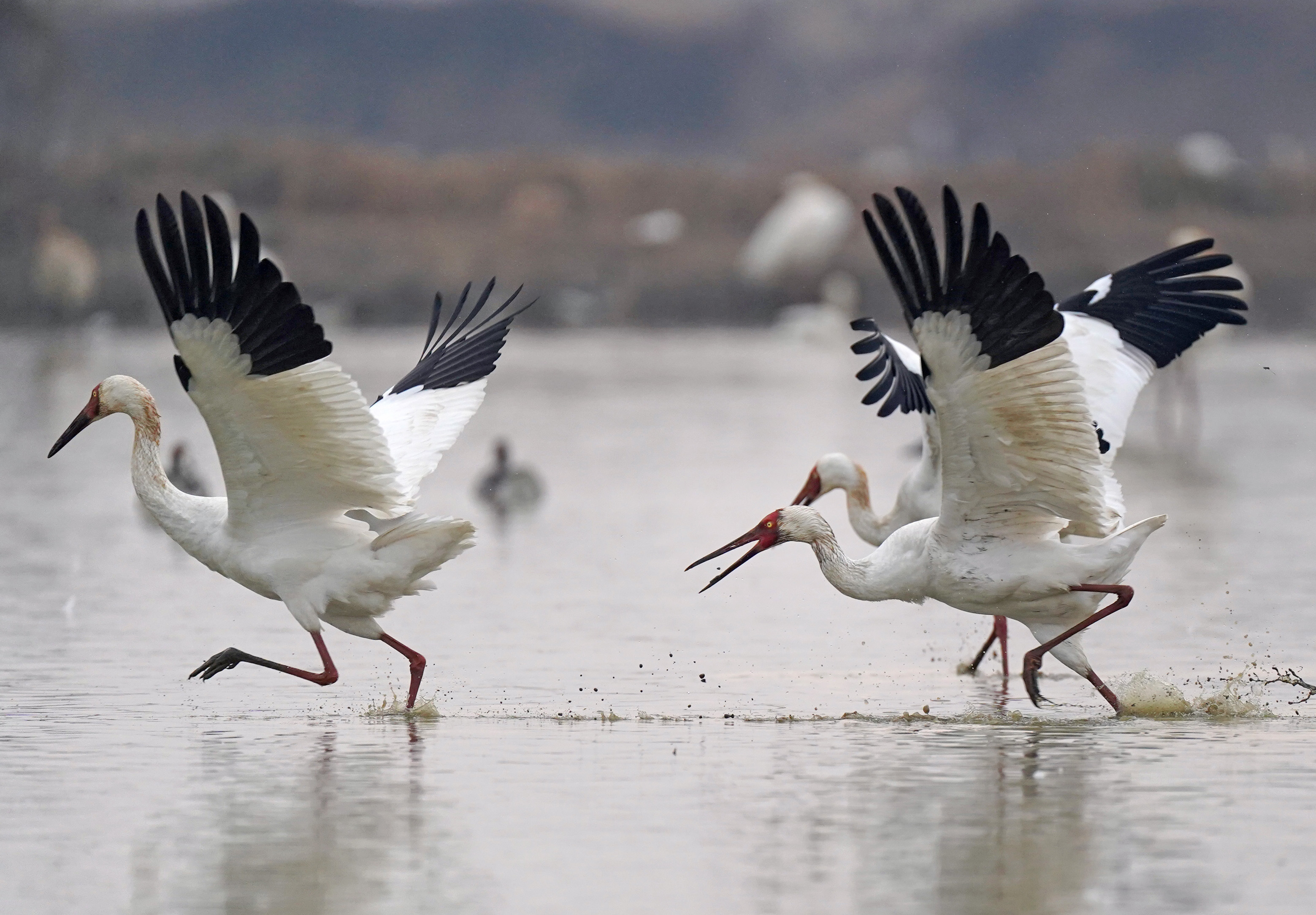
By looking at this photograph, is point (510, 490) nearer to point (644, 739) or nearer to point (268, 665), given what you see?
point (268, 665)

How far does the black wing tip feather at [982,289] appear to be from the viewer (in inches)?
291

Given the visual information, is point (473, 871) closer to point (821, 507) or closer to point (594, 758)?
point (594, 758)

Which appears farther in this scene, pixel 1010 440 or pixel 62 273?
pixel 62 273

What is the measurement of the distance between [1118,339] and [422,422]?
331cm

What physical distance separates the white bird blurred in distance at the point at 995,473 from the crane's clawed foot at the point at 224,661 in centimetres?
203

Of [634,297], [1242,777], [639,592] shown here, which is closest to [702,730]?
[1242,777]

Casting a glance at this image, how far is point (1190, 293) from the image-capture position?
10.2m

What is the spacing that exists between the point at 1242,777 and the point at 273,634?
17.8ft

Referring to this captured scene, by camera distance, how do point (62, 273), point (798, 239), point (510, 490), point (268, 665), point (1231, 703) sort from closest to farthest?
point (1231, 703) → point (268, 665) → point (510, 490) → point (62, 273) → point (798, 239)

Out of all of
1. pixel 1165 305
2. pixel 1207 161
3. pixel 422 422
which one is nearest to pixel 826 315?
pixel 1207 161

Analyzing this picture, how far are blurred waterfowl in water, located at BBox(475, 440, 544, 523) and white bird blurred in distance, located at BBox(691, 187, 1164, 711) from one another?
7017 mm

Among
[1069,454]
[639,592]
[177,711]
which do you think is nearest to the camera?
[1069,454]

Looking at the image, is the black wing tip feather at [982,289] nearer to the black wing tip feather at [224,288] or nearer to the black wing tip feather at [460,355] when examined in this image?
the black wing tip feather at [224,288]

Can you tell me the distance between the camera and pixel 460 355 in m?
10.3
